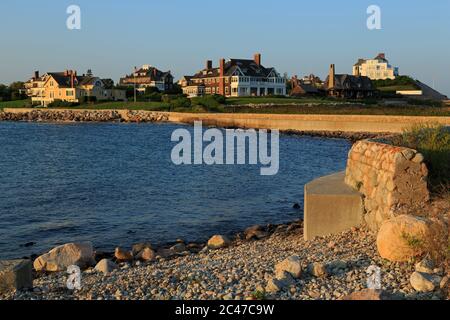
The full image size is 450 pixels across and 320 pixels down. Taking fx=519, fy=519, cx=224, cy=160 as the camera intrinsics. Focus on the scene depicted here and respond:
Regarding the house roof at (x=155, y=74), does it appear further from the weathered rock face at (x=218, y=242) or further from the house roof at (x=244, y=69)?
the weathered rock face at (x=218, y=242)

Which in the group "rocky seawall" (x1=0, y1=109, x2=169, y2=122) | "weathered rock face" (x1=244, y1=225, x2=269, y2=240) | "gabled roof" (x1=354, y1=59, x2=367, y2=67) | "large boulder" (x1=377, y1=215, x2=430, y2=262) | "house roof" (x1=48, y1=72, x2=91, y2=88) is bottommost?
"weathered rock face" (x1=244, y1=225, x2=269, y2=240)

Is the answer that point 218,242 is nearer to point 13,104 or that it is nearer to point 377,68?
point 13,104

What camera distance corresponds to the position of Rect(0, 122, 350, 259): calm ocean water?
50.5 ft

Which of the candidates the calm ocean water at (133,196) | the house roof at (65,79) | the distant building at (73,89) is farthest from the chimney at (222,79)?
the calm ocean water at (133,196)

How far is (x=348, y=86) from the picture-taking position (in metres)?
102

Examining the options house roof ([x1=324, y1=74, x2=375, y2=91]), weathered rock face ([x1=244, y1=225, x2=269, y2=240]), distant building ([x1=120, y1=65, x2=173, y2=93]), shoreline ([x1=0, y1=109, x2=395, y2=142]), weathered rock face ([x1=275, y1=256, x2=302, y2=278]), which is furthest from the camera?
distant building ([x1=120, y1=65, x2=173, y2=93])

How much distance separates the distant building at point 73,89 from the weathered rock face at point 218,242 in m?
91.8

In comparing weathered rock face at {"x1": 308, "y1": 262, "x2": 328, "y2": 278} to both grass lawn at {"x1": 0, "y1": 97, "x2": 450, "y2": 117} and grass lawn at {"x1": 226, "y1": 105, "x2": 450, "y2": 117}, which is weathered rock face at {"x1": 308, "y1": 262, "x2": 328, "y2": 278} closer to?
grass lawn at {"x1": 0, "y1": 97, "x2": 450, "y2": 117}

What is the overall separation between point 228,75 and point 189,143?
53.2 m

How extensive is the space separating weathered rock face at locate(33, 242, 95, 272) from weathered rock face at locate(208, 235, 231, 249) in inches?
119

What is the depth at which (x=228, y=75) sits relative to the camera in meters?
101

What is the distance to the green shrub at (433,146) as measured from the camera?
10922 mm

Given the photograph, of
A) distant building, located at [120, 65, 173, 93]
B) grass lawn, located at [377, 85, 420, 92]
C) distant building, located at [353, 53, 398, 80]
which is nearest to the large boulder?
grass lawn, located at [377, 85, 420, 92]

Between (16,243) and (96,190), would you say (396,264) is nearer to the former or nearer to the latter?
(16,243)
